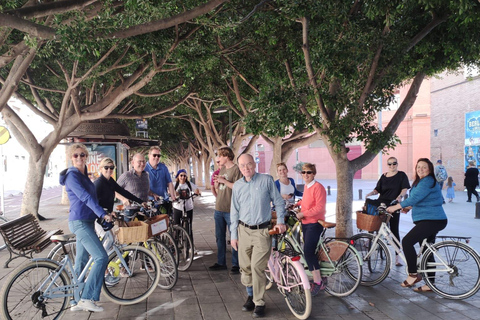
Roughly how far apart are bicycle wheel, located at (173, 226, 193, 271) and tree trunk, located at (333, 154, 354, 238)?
326cm

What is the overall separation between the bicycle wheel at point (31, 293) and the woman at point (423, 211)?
4184 mm

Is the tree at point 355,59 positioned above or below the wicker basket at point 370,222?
above

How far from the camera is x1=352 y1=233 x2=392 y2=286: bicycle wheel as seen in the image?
5625mm

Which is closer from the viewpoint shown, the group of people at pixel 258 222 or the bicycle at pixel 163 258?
the group of people at pixel 258 222

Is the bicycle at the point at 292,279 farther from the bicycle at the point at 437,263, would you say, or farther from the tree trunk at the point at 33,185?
the tree trunk at the point at 33,185

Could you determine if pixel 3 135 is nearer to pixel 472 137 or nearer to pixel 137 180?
pixel 137 180

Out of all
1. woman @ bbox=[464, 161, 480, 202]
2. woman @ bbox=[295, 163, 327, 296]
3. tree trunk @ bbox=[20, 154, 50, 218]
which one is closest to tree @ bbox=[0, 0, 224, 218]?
tree trunk @ bbox=[20, 154, 50, 218]

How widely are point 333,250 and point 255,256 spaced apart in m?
1.22

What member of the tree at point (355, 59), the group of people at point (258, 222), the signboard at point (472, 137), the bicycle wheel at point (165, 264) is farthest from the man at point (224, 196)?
the signboard at point (472, 137)

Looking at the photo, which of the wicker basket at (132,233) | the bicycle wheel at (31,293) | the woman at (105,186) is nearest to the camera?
the bicycle wheel at (31,293)

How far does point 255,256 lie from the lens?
180 inches

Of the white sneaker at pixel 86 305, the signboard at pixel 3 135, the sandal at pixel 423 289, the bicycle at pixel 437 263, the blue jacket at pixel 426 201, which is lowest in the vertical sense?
the sandal at pixel 423 289

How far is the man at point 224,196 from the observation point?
6.32 meters

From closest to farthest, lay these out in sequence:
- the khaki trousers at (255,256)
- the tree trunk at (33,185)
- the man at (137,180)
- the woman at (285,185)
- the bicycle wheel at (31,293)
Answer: the bicycle wheel at (31,293) < the khaki trousers at (255,256) < the man at (137,180) < the woman at (285,185) < the tree trunk at (33,185)
